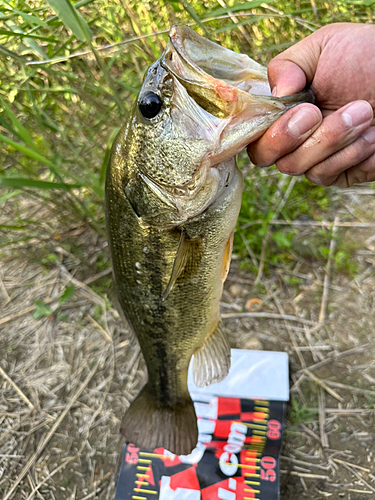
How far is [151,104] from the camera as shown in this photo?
3.45ft

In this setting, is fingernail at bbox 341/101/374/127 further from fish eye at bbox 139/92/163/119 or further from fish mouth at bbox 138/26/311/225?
fish eye at bbox 139/92/163/119

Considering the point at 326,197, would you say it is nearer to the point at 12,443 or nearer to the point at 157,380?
the point at 157,380

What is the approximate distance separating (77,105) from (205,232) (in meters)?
1.70

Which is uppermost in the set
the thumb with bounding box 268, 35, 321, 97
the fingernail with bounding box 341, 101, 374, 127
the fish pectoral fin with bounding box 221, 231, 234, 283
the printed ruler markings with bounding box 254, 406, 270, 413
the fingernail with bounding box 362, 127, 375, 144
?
the thumb with bounding box 268, 35, 321, 97

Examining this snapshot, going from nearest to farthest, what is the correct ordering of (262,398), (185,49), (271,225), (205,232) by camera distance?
1. (185,49)
2. (205,232)
3. (262,398)
4. (271,225)

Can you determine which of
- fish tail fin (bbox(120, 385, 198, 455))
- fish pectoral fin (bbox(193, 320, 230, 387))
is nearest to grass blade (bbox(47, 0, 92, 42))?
fish pectoral fin (bbox(193, 320, 230, 387))

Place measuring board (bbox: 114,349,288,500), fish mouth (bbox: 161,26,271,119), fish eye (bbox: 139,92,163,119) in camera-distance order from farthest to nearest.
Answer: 1. measuring board (bbox: 114,349,288,500)
2. fish eye (bbox: 139,92,163,119)
3. fish mouth (bbox: 161,26,271,119)

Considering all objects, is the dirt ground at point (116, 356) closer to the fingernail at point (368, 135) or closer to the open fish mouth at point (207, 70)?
the open fish mouth at point (207, 70)

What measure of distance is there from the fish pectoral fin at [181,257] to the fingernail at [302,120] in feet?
1.64

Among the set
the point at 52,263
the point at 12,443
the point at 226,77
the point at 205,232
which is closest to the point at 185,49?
the point at 226,77

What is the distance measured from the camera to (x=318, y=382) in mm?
2145

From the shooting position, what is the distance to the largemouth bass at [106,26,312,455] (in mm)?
1007

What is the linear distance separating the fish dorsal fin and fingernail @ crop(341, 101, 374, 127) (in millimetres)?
644

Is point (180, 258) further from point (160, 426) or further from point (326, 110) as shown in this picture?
point (160, 426)
